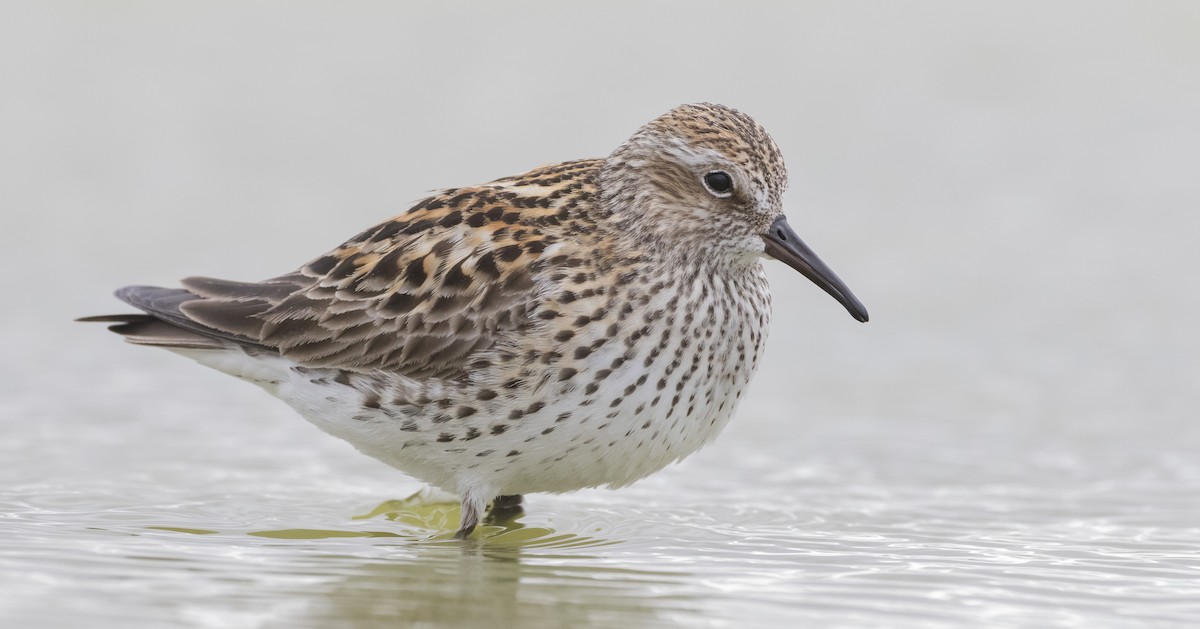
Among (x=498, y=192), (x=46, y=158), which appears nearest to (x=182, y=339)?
(x=498, y=192)

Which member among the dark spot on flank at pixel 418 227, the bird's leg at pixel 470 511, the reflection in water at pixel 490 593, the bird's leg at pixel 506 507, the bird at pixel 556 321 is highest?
the dark spot on flank at pixel 418 227

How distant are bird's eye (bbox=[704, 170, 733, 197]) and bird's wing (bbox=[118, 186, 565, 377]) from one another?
744mm

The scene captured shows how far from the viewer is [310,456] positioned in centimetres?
992

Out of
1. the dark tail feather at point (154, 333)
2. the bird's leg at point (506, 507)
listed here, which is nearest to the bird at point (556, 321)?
the dark tail feather at point (154, 333)

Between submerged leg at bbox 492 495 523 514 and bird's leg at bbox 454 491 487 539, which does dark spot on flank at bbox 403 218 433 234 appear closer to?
bird's leg at bbox 454 491 487 539

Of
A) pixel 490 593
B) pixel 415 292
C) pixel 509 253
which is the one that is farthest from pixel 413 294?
pixel 490 593

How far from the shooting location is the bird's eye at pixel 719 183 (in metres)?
7.88

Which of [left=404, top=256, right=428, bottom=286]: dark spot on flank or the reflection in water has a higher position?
[left=404, top=256, right=428, bottom=286]: dark spot on flank

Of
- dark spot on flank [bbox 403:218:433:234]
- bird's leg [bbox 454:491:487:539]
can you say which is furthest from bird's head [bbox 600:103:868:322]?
bird's leg [bbox 454:491:487:539]

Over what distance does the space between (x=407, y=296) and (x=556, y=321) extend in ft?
3.22

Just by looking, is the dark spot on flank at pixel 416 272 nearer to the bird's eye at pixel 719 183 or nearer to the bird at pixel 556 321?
the bird at pixel 556 321

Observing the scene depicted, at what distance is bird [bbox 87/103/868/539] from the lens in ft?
25.0

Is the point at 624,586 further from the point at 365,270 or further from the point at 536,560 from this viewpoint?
the point at 365,270

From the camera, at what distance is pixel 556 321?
764cm
